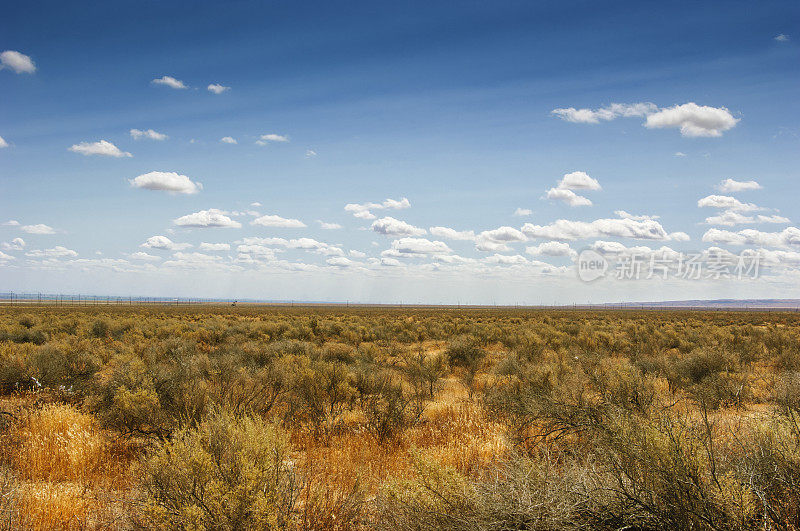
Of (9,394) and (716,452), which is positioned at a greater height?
(716,452)

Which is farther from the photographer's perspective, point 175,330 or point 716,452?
point 175,330

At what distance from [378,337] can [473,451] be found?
797 inches

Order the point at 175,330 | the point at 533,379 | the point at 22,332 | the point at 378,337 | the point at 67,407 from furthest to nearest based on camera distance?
the point at 378,337, the point at 175,330, the point at 22,332, the point at 533,379, the point at 67,407

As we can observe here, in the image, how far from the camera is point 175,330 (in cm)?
2500

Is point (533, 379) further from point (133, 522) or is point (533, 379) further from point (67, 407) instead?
point (67, 407)

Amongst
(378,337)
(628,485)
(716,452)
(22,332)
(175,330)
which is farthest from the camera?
(378,337)

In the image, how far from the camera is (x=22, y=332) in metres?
22.6

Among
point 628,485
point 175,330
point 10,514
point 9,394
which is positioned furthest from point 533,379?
point 175,330

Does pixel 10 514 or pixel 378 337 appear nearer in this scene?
pixel 10 514

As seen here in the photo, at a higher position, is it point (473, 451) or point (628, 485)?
point (628, 485)

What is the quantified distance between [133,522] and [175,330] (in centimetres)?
2341

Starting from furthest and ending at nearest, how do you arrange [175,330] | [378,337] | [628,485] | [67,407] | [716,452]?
[378,337], [175,330], [67,407], [716,452], [628,485]

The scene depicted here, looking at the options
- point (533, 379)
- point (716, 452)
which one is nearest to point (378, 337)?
point (533, 379)

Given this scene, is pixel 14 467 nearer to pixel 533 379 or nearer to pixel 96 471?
pixel 96 471
